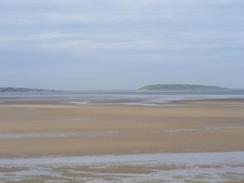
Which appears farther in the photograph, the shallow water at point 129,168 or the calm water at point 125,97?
the calm water at point 125,97

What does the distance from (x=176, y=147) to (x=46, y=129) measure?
7.89 m

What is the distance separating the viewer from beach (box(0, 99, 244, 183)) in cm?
1176

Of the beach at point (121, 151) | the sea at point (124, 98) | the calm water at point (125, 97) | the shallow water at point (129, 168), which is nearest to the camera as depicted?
the shallow water at point (129, 168)

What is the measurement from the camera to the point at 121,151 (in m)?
16.0

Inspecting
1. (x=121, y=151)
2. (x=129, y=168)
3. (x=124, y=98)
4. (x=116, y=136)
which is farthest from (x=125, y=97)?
(x=129, y=168)

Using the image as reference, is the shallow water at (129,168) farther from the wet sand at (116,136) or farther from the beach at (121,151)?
the wet sand at (116,136)

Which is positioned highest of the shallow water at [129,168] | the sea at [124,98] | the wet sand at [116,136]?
the sea at [124,98]

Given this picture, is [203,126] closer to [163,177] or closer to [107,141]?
[107,141]

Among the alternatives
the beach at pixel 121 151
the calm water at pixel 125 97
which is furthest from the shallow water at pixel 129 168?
the calm water at pixel 125 97

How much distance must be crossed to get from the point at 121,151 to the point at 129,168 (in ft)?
11.1

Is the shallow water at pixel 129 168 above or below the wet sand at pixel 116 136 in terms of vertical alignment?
below

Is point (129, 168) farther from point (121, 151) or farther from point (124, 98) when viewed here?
point (124, 98)

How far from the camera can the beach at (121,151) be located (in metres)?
11.8

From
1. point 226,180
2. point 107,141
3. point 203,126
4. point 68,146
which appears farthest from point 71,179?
point 203,126
